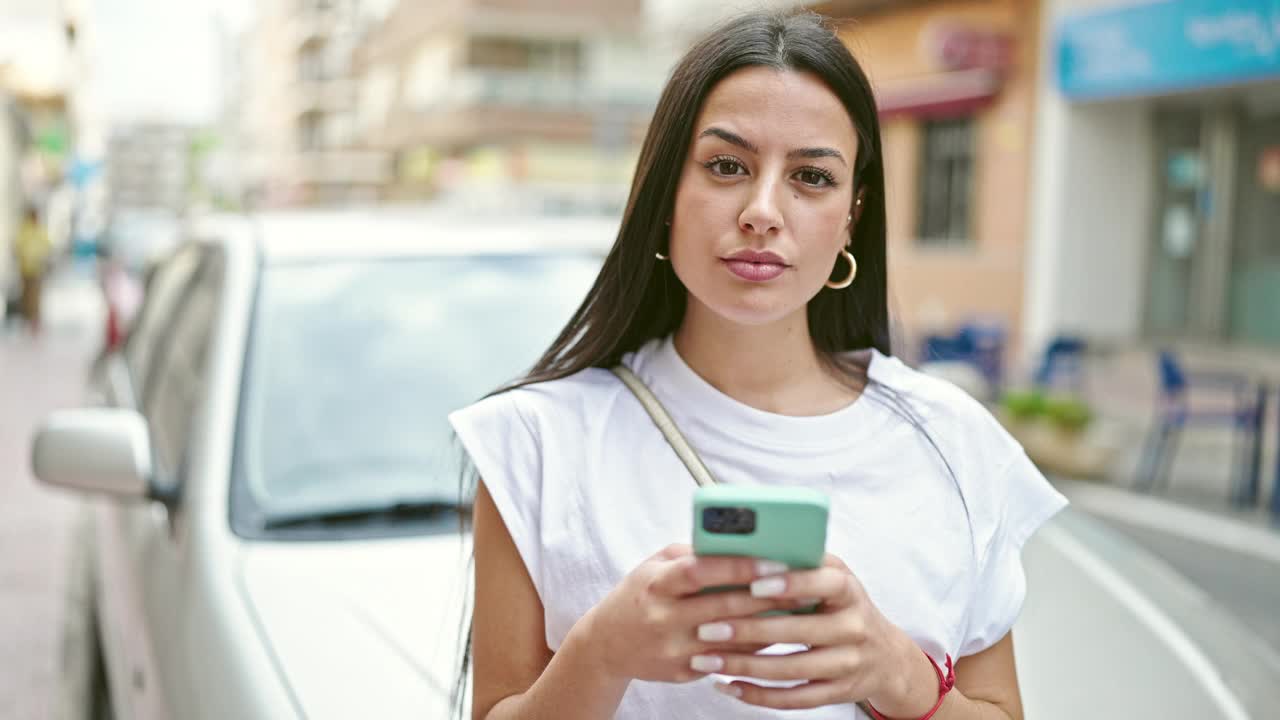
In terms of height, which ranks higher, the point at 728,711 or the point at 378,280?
the point at 378,280

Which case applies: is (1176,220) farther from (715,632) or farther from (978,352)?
(715,632)

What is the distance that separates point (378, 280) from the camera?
3.20 metres

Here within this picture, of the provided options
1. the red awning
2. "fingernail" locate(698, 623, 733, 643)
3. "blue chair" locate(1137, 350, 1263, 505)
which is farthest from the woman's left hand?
the red awning

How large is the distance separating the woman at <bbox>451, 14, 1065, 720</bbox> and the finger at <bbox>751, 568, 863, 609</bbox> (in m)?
0.14

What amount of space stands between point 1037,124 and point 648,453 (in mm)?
15652

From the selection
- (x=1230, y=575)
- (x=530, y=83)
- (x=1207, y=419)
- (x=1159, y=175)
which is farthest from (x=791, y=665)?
(x=530, y=83)

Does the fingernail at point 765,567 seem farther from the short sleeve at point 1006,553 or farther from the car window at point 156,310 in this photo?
the car window at point 156,310

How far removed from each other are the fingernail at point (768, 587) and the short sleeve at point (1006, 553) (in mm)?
489

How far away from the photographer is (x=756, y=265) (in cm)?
148

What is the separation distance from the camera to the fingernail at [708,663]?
4.01 feet

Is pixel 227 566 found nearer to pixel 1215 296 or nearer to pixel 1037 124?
pixel 1215 296

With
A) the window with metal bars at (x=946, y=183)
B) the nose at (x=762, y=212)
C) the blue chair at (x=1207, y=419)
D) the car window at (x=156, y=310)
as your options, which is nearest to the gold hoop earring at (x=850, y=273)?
the nose at (x=762, y=212)

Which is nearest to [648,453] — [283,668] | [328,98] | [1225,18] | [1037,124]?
[283,668]

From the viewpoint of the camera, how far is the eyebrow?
1484 millimetres
